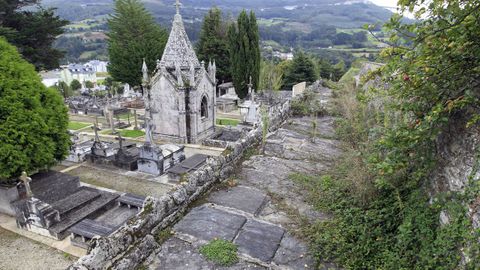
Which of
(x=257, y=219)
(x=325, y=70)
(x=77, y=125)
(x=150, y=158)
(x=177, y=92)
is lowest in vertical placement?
(x=77, y=125)

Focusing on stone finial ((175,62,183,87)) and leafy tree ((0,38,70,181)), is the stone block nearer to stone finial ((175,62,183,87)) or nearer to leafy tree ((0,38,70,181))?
leafy tree ((0,38,70,181))

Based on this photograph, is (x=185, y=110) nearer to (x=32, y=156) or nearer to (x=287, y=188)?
(x=32, y=156)

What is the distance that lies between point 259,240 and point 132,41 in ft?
112

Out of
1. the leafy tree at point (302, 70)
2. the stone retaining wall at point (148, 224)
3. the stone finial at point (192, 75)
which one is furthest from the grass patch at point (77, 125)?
the leafy tree at point (302, 70)

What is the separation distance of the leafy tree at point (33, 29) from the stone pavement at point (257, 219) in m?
18.2

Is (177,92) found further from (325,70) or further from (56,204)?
(325,70)

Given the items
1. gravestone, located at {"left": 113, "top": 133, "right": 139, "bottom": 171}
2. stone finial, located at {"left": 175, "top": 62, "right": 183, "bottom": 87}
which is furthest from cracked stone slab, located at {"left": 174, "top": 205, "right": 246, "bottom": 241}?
stone finial, located at {"left": 175, "top": 62, "right": 183, "bottom": 87}

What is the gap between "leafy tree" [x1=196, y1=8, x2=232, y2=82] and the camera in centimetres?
3634

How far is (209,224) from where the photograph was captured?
5.08 meters

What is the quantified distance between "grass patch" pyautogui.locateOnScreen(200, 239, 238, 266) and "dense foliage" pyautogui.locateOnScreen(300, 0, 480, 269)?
49.5 inches

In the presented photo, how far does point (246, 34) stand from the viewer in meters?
31.7

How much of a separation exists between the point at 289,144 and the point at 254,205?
152 inches

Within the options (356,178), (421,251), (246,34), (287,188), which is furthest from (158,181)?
(246,34)

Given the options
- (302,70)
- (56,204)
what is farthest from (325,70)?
(56,204)
